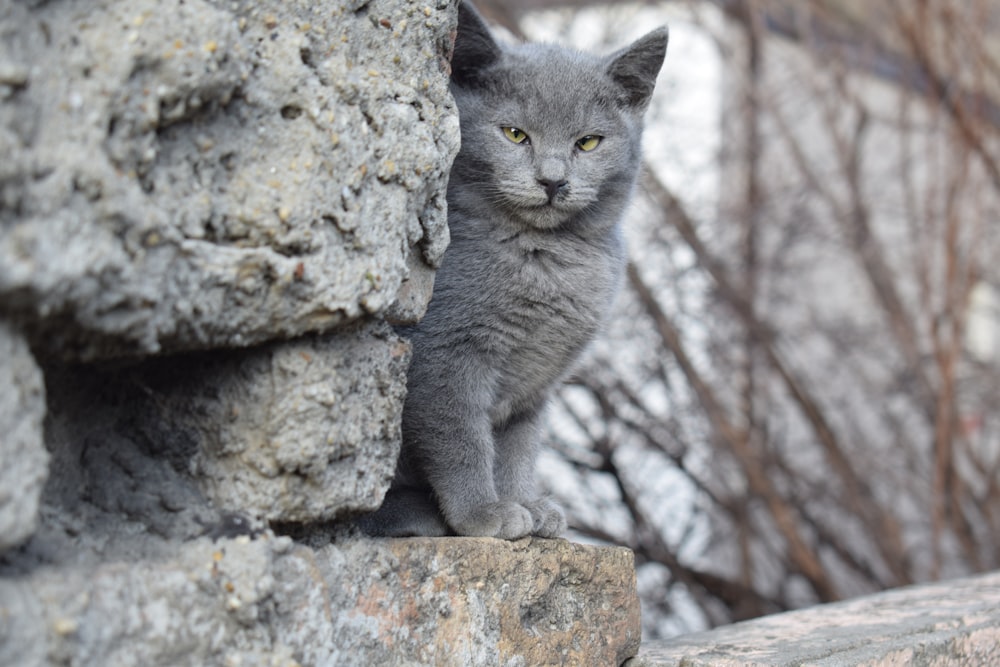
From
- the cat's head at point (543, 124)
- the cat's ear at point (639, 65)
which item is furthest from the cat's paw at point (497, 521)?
the cat's ear at point (639, 65)

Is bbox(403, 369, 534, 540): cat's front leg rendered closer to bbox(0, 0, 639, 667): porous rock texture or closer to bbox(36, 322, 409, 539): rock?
bbox(0, 0, 639, 667): porous rock texture

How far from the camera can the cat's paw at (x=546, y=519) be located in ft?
5.03

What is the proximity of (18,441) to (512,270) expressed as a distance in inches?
36.2

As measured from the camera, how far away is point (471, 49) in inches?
70.2

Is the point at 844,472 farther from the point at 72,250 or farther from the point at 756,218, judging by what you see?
the point at 72,250

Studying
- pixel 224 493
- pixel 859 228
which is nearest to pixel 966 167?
pixel 859 228

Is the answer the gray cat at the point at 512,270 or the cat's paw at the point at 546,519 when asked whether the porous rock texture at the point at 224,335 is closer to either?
the cat's paw at the point at 546,519

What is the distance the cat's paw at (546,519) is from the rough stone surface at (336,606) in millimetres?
31

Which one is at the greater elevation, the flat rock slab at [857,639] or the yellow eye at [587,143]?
the yellow eye at [587,143]

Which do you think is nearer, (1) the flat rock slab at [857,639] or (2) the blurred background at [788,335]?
(1) the flat rock slab at [857,639]

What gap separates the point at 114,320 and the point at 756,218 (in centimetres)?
340

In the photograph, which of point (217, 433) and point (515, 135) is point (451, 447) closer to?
point (217, 433)

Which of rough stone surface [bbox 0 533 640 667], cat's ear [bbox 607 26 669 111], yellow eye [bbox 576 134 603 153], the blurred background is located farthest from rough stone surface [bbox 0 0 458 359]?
the blurred background

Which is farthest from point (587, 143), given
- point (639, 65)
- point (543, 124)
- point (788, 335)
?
point (788, 335)
